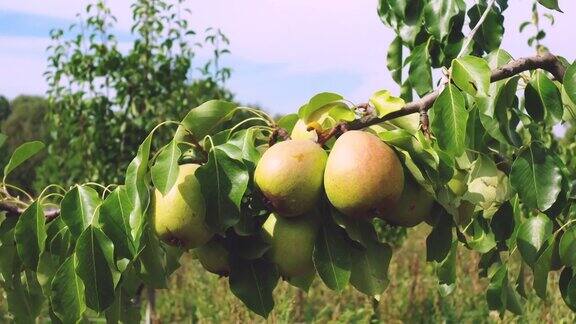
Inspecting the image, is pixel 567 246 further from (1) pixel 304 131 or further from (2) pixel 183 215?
(2) pixel 183 215

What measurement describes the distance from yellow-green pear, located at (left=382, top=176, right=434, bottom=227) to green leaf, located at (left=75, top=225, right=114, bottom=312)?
38cm

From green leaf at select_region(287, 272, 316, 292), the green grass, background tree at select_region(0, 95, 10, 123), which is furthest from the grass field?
background tree at select_region(0, 95, 10, 123)

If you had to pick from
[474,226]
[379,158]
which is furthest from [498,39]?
[379,158]

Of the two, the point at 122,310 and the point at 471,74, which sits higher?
the point at 471,74

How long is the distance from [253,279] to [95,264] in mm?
216

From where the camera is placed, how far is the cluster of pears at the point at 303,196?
0.94 meters

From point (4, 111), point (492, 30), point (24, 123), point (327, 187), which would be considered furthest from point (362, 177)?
point (4, 111)

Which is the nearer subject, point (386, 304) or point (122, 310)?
point (122, 310)

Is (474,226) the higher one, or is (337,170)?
(337,170)

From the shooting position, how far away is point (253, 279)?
1.05 meters

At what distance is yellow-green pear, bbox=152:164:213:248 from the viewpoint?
0.98m

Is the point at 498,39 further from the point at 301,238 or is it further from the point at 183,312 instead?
the point at 183,312

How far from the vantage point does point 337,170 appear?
36.7 inches

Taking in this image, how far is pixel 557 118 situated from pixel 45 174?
1211 cm
